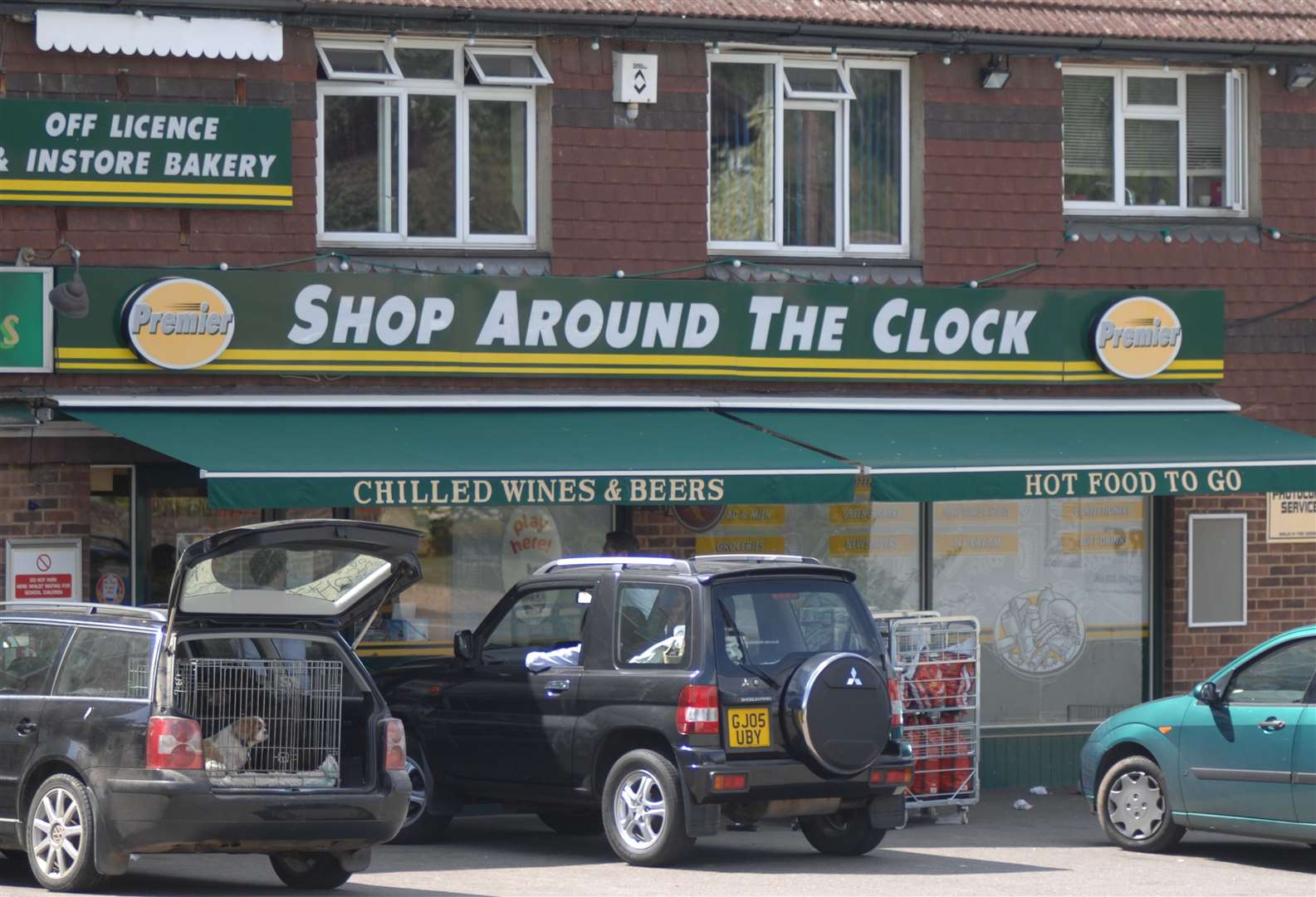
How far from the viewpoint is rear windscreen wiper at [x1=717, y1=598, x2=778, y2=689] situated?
12.3 metres

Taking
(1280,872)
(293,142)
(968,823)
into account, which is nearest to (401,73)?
(293,142)

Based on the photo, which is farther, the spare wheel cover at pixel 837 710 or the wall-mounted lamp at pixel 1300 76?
the wall-mounted lamp at pixel 1300 76

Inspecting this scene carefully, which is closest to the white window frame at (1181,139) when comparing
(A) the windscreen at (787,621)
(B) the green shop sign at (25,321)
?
(A) the windscreen at (787,621)

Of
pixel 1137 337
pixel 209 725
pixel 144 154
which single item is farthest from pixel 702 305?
pixel 209 725

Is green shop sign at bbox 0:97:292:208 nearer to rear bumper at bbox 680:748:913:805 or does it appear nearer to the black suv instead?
the black suv

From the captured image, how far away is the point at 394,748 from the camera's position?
36.9 feet

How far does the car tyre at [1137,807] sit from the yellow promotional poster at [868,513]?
3788 mm

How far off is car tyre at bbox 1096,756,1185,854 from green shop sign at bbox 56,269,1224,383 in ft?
14.2

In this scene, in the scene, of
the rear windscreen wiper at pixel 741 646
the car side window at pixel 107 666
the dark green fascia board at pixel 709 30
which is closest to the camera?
the car side window at pixel 107 666

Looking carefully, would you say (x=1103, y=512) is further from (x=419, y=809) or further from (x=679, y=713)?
(x=419, y=809)

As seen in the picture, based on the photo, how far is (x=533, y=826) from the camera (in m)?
15.1

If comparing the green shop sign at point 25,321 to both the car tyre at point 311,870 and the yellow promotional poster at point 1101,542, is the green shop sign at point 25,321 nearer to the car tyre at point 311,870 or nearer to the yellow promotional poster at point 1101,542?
the car tyre at point 311,870

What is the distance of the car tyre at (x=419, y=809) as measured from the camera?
533 inches

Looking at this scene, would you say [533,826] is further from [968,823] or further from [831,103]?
[831,103]
